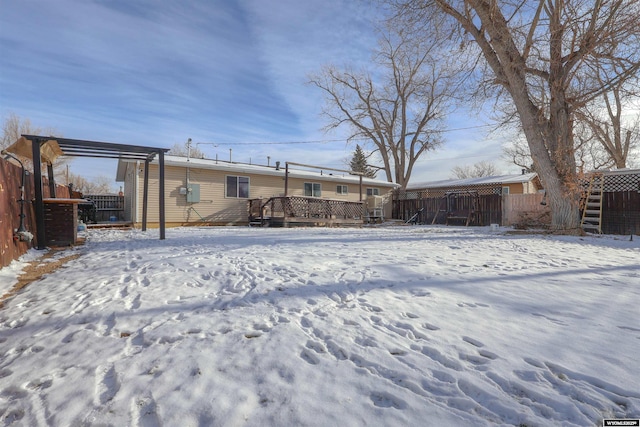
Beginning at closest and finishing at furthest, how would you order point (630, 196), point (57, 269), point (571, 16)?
point (57, 269) → point (571, 16) → point (630, 196)

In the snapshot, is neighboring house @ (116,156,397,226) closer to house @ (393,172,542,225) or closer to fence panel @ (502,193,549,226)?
house @ (393,172,542,225)

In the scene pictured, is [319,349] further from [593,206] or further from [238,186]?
[238,186]

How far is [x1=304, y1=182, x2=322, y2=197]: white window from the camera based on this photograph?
1659 cm

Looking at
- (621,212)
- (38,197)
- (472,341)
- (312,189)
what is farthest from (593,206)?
(38,197)

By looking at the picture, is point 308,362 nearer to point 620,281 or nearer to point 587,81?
point 620,281

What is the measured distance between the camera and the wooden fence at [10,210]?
13.1ft

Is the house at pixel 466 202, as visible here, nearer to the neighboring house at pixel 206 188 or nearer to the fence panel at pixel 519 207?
the fence panel at pixel 519 207

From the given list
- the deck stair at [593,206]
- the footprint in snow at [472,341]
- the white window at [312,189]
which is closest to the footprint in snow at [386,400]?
the footprint in snow at [472,341]

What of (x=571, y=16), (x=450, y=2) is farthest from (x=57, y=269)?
(x=571, y=16)

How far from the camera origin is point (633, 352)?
1.80m

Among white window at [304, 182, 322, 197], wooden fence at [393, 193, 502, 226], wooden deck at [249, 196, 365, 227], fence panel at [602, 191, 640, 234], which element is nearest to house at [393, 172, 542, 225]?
wooden fence at [393, 193, 502, 226]

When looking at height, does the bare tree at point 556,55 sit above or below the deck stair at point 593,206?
above

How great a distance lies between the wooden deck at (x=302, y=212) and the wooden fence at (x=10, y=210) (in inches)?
294

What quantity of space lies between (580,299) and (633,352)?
3.71 ft
